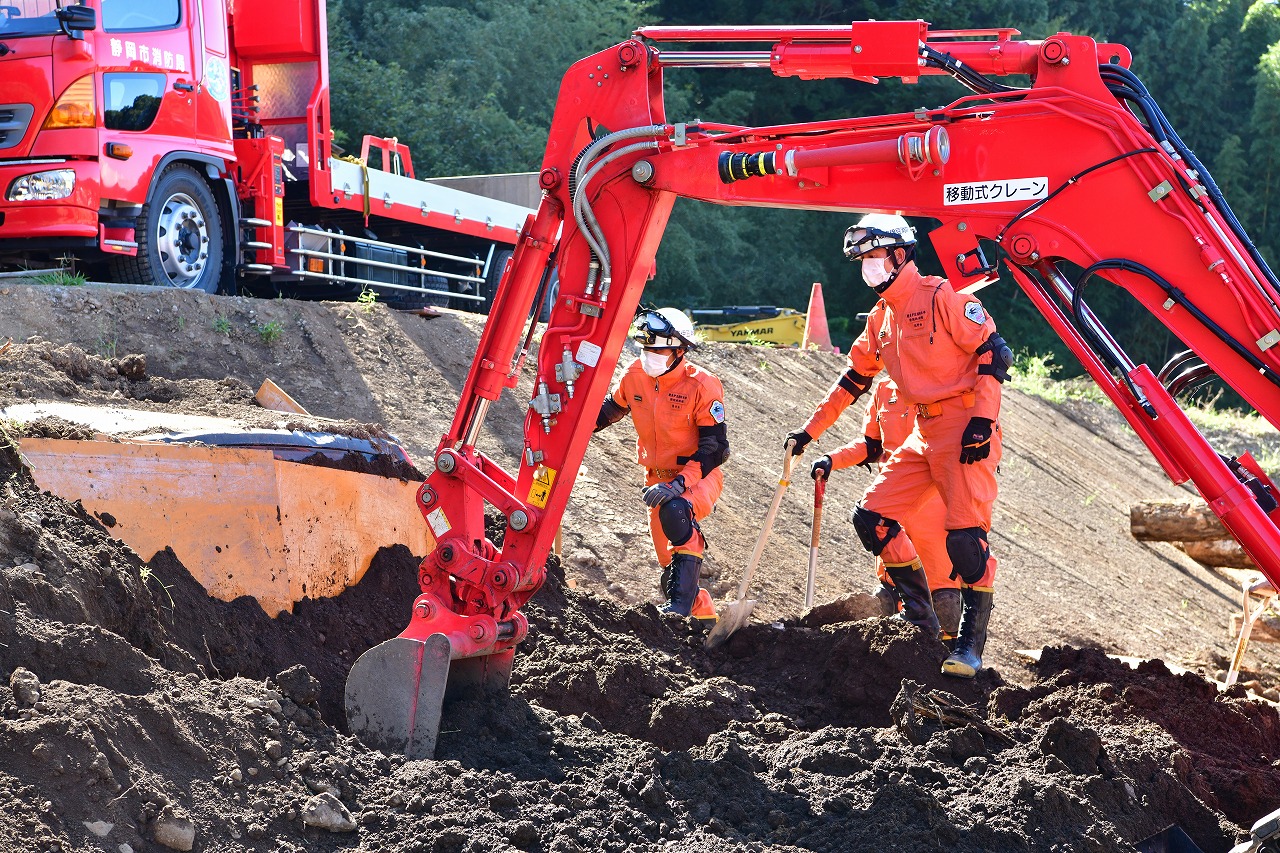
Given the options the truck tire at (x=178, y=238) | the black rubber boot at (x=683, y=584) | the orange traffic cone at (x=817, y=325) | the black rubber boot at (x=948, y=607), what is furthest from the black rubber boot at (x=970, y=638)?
the orange traffic cone at (x=817, y=325)

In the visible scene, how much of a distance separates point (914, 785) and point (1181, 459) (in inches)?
60.1

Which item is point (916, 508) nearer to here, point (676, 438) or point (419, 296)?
point (676, 438)

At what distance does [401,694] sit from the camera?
489 cm

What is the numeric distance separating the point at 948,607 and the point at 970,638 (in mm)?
1139

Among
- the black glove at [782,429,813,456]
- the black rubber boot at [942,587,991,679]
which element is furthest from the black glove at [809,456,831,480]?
the black rubber boot at [942,587,991,679]

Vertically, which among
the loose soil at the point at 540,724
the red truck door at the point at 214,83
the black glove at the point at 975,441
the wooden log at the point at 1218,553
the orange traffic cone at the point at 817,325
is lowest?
the wooden log at the point at 1218,553

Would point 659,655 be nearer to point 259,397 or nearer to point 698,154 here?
point 698,154

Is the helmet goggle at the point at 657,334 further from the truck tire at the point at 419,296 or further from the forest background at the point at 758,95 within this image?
the forest background at the point at 758,95

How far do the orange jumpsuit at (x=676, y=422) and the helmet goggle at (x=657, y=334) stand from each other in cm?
14

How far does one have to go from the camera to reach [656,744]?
527cm

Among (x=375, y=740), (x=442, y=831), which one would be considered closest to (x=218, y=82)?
(x=375, y=740)

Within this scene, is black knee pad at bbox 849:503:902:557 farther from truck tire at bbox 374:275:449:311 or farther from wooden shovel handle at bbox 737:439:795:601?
truck tire at bbox 374:275:449:311

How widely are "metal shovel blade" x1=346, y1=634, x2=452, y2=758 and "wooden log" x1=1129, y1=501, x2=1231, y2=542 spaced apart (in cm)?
1015

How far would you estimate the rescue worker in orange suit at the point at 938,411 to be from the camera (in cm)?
655
